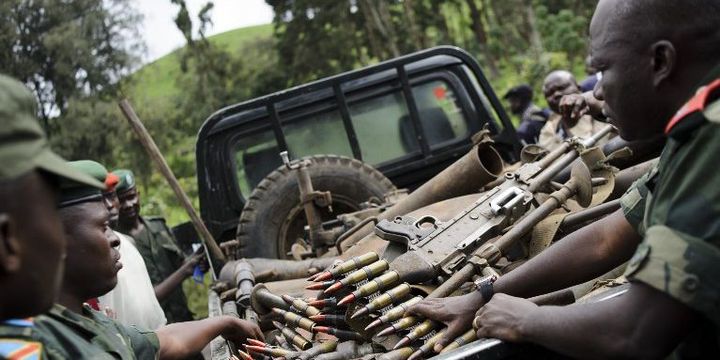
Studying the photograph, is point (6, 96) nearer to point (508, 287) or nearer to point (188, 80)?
point (508, 287)

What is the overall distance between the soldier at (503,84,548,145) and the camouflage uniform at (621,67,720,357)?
559 cm

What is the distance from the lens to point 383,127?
645 centimetres

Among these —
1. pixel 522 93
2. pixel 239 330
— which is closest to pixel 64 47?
pixel 522 93

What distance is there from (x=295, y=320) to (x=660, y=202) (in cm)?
183

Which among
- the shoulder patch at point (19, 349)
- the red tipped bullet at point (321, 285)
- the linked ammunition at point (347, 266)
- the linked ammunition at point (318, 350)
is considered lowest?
the linked ammunition at point (318, 350)

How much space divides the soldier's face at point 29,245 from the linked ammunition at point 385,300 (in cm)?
145

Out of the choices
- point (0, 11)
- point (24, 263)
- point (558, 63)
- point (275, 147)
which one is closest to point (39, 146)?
point (24, 263)

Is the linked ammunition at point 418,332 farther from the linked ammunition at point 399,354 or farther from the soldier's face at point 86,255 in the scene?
the soldier's face at point 86,255

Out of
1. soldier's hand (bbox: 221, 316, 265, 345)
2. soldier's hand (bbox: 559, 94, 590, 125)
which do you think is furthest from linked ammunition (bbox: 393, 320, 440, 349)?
soldier's hand (bbox: 559, 94, 590, 125)

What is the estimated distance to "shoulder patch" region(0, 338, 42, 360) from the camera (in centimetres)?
171

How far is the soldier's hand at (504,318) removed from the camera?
7.30 ft

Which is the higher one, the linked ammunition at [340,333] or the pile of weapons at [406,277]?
the pile of weapons at [406,277]

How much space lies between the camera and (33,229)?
1.55 meters

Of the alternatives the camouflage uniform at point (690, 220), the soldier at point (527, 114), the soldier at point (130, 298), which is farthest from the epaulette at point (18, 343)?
the soldier at point (527, 114)
